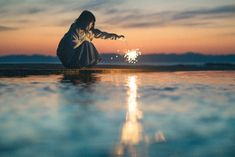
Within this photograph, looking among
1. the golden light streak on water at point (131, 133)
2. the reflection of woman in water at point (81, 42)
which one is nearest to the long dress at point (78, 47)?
the reflection of woman in water at point (81, 42)

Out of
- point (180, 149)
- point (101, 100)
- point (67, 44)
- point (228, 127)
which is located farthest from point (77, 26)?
point (180, 149)

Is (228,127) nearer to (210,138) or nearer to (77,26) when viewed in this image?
(210,138)

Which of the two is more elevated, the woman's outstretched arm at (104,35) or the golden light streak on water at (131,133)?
the woman's outstretched arm at (104,35)

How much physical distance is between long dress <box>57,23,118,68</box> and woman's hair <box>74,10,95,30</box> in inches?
19.6

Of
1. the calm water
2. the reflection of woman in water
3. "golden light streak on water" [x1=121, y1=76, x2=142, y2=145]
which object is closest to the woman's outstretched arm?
the reflection of woman in water

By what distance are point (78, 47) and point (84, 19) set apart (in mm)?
3529

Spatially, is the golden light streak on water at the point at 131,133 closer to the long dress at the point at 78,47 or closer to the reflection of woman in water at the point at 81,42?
the reflection of woman in water at the point at 81,42

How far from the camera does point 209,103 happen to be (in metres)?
22.0

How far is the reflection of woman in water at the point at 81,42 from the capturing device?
158ft

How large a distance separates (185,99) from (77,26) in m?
26.7

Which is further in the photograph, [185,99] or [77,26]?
[77,26]

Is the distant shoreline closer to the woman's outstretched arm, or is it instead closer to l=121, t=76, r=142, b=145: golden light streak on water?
the woman's outstretched arm

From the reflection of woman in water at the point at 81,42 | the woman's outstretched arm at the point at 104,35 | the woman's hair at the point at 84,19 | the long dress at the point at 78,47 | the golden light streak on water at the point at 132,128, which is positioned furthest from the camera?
the woman's outstretched arm at the point at 104,35

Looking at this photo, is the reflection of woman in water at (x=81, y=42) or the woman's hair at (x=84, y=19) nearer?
the woman's hair at (x=84, y=19)
